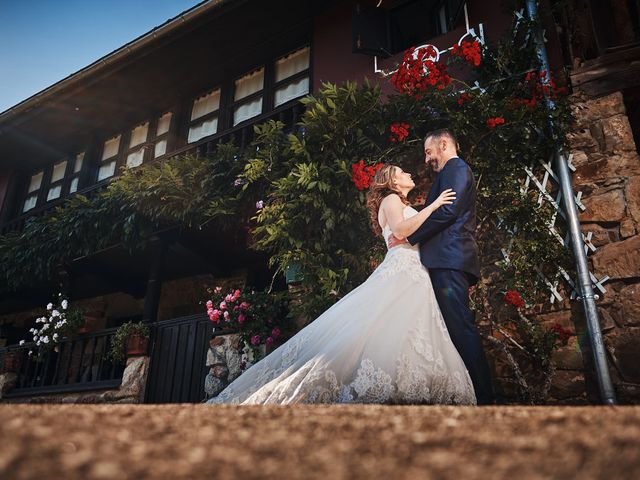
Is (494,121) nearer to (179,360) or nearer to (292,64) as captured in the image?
(179,360)

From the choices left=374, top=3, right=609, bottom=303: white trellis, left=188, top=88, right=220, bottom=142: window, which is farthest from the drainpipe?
left=188, top=88, right=220, bottom=142: window

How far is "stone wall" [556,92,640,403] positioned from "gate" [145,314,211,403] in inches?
166

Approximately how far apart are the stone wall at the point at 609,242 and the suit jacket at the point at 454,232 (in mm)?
1300

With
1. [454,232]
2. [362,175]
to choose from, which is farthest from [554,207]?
[362,175]

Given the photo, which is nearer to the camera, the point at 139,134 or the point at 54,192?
the point at 139,134

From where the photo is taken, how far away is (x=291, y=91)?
7832 mm

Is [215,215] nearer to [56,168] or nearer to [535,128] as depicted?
[535,128]

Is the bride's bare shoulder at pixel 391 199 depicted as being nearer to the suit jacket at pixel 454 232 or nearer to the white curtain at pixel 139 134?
the suit jacket at pixel 454 232

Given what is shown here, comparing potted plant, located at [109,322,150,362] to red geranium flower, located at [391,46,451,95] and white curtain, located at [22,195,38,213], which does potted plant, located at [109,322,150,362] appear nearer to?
red geranium flower, located at [391,46,451,95]

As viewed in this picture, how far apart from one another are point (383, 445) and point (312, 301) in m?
3.81

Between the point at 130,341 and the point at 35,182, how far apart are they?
788cm

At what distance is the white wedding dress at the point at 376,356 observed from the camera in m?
2.53

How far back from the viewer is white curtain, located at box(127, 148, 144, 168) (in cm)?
960

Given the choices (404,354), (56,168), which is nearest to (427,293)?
(404,354)
